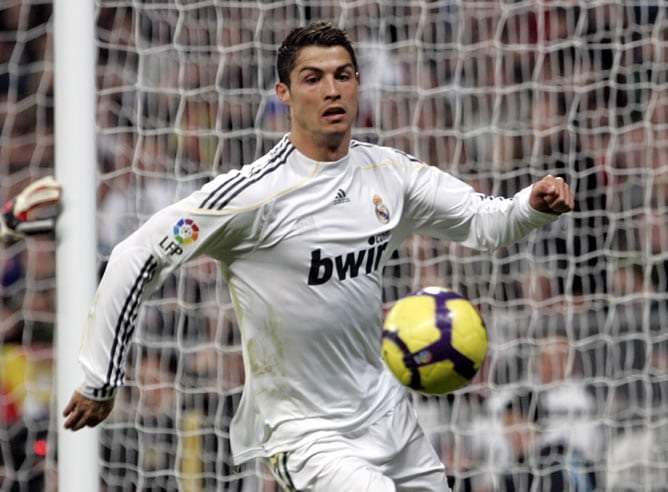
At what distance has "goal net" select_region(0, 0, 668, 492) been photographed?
653 cm

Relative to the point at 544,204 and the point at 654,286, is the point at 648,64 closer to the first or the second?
the point at 654,286

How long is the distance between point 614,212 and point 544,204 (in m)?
2.49

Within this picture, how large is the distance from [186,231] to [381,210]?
2.26ft

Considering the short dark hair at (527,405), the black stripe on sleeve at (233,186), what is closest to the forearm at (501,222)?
the black stripe on sleeve at (233,186)

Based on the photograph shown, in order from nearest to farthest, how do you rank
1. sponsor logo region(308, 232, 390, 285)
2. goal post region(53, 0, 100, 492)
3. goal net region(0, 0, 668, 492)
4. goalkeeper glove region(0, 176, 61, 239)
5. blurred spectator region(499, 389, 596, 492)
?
sponsor logo region(308, 232, 390, 285), goalkeeper glove region(0, 176, 61, 239), goal post region(53, 0, 100, 492), goal net region(0, 0, 668, 492), blurred spectator region(499, 389, 596, 492)

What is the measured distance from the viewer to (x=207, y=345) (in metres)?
6.56

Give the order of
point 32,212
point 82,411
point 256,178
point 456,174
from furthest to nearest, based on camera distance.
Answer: point 456,174 → point 32,212 → point 256,178 → point 82,411

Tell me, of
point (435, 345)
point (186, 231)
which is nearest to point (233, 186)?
point (186, 231)

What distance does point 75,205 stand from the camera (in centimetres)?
518

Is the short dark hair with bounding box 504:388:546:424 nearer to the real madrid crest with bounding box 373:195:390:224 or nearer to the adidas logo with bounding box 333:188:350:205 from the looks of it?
the real madrid crest with bounding box 373:195:390:224

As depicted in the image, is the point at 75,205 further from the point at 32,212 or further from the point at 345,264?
the point at 345,264

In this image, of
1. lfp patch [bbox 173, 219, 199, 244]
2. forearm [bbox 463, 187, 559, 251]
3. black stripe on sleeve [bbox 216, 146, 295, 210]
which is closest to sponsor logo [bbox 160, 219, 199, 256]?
lfp patch [bbox 173, 219, 199, 244]

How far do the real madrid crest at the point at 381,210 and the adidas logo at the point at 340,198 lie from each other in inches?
4.3

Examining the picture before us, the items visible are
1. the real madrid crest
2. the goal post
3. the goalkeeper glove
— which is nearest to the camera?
the real madrid crest
